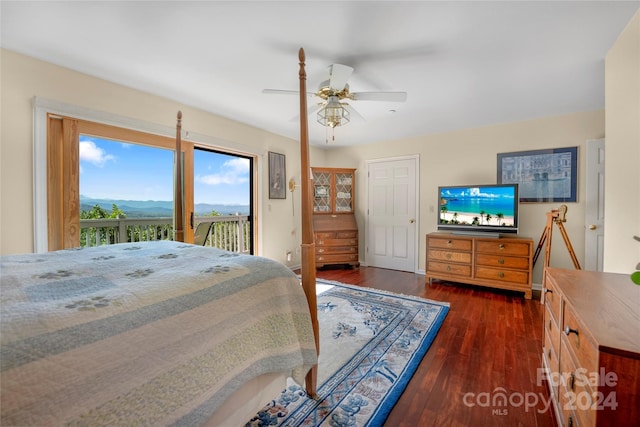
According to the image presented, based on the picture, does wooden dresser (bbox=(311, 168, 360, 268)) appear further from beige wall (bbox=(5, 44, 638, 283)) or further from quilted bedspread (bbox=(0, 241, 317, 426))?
quilted bedspread (bbox=(0, 241, 317, 426))

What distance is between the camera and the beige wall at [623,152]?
161 cm

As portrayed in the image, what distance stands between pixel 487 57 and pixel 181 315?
8.70ft

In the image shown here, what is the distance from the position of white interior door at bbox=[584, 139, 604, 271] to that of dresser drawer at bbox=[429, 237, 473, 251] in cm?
125

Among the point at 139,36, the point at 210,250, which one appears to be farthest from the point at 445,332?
the point at 139,36

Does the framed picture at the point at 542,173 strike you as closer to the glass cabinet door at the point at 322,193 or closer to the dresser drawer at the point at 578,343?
the glass cabinet door at the point at 322,193

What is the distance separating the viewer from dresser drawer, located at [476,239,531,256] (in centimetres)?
322

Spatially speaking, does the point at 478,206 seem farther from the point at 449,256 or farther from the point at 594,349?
the point at 594,349

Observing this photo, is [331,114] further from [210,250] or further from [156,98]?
[156,98]

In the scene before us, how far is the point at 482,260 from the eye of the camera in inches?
136

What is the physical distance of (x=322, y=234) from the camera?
15.1 ft

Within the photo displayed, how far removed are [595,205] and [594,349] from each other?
3285 millimetres

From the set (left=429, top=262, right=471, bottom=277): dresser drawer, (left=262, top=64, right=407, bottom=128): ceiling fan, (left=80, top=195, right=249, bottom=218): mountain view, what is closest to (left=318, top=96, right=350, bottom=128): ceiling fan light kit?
(left=262, top=64, right=407, bottom=128): ceiling fan

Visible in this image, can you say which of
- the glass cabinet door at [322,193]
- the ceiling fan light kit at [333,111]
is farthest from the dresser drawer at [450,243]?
the ceiling fan light kit at [333,111]

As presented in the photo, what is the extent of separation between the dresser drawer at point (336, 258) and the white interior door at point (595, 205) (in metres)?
3.05
